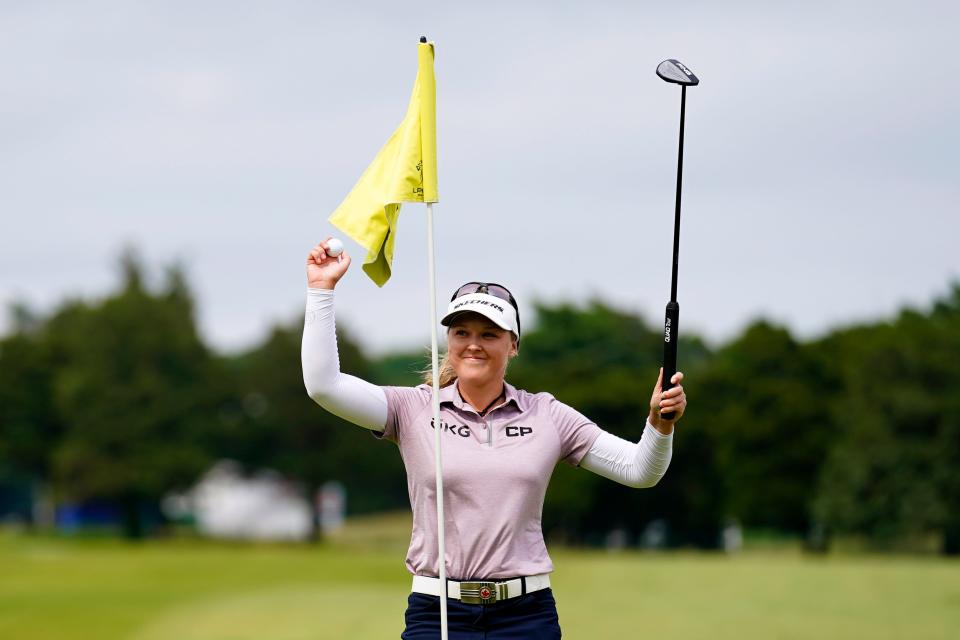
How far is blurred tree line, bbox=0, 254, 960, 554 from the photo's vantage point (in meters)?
68.2

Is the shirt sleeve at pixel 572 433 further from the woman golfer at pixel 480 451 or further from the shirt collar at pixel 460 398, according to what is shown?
the shirt collar at pixel 460 398

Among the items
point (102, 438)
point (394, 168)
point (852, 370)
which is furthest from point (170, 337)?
point (394, 168)

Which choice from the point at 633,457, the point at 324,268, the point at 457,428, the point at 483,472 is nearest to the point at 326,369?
the point at 324,268

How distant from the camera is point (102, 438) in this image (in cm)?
8206

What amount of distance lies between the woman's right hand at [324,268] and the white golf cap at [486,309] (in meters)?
0.50

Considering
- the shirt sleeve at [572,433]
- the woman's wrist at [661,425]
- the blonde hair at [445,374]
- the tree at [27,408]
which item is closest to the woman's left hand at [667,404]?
the woman's wrist at [661,425]

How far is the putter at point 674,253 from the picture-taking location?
6299 mm

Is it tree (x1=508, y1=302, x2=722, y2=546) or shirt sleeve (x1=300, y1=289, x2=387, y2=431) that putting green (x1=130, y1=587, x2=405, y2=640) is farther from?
tree (x1=508, y1=302, x2=722, y2=546)

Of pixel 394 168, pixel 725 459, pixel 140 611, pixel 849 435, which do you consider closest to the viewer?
pixel 394 168

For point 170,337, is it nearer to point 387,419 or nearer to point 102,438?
point 102,438

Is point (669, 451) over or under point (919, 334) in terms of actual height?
under

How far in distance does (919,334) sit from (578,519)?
2131cm

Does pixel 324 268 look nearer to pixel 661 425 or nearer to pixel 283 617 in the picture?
pixel 661 425

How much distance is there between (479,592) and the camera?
6.01m
